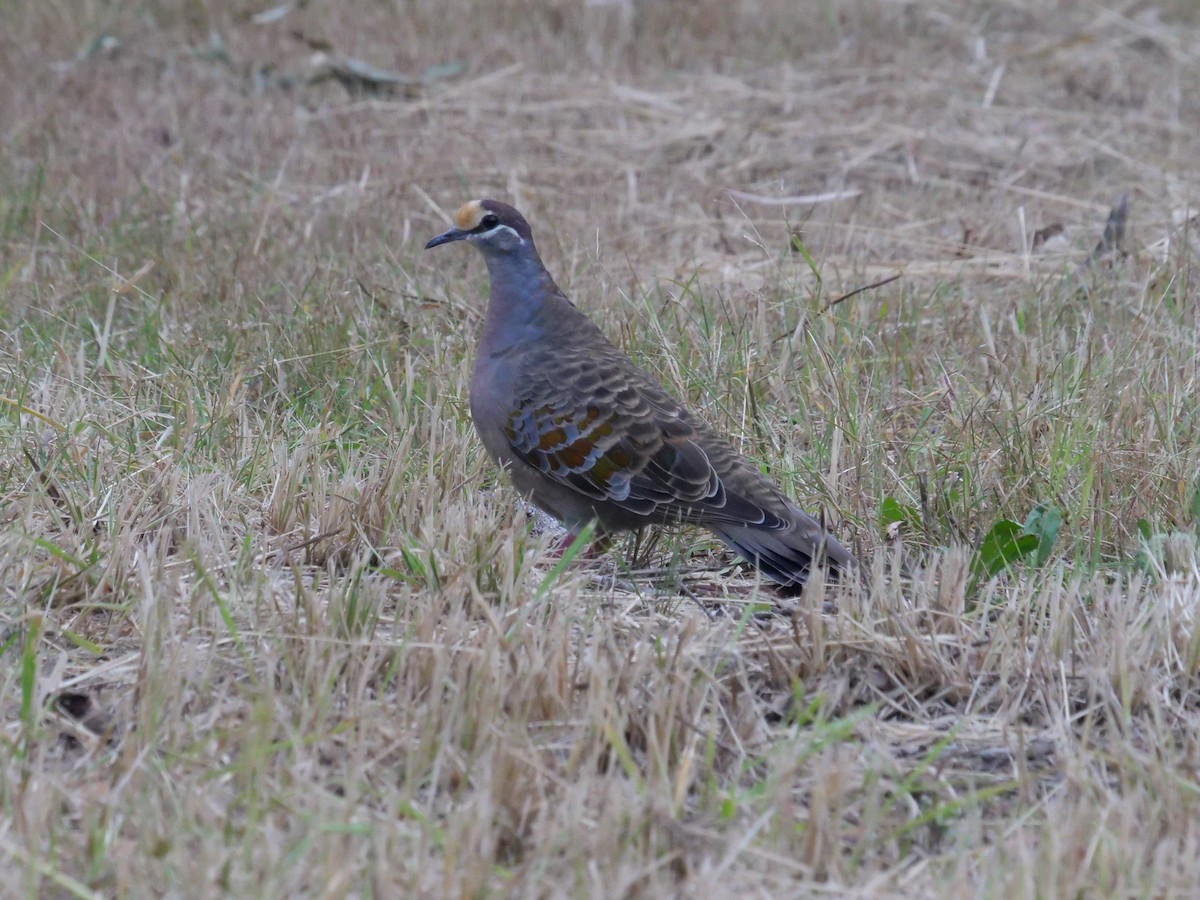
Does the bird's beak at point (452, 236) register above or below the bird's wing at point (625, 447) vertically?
above

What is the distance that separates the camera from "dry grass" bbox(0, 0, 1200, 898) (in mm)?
2514

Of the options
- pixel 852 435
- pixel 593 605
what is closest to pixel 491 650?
pixel 593 605

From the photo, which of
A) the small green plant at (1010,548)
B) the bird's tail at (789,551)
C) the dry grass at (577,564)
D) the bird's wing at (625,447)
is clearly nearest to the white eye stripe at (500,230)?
the bird's wing at (625,447)

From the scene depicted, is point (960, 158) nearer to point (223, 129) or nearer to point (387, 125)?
point (387, 125)

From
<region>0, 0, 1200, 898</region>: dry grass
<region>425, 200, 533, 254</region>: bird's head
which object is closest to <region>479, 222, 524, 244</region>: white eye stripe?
<region>425, 200, 533, 254</region>: bird's head

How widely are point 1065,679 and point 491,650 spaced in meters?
1.18

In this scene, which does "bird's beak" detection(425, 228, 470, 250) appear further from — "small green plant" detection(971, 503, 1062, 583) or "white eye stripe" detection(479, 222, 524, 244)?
"small green plant" detection(971, 503, 1062, 583)

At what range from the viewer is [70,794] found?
2529 mm

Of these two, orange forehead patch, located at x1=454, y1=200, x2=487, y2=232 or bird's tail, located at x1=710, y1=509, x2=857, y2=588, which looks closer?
bird's tail, located at x1=710, y1=509, x2=857, y2=588

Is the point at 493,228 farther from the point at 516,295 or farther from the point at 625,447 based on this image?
the point at 625,447

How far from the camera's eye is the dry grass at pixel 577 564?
8.25 ft

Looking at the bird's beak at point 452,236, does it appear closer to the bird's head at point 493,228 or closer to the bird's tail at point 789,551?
the bird's head at point 493,228

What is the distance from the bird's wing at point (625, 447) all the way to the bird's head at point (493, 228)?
427 millimetres

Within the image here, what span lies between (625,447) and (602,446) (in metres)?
0.06
